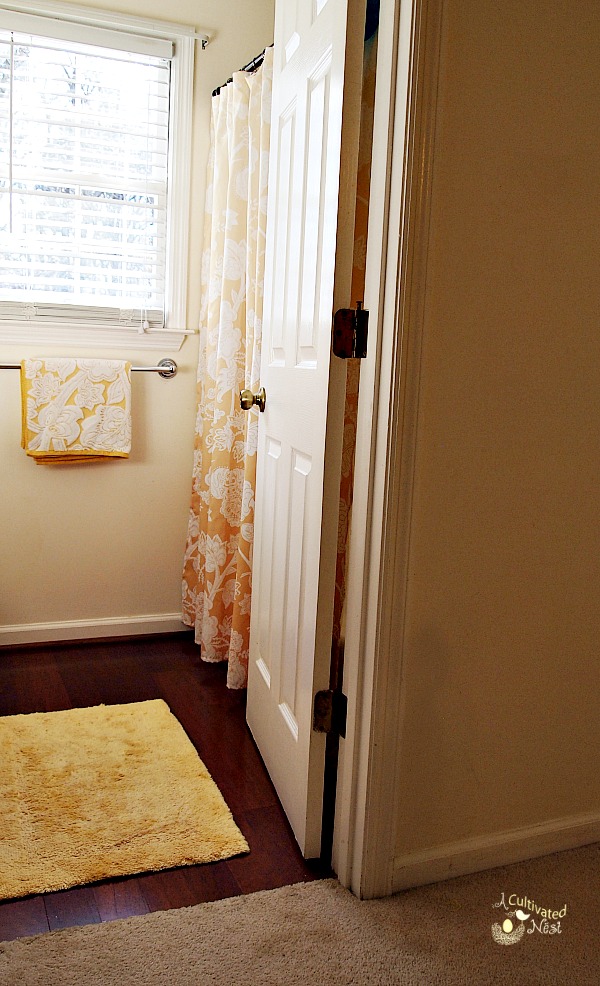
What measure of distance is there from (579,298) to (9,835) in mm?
1619

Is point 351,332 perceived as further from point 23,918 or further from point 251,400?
point 23,918

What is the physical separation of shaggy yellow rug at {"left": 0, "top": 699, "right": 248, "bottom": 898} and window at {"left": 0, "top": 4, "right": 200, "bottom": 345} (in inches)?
51.7

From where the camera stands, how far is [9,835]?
5.78 ft

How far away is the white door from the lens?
62.9 inches

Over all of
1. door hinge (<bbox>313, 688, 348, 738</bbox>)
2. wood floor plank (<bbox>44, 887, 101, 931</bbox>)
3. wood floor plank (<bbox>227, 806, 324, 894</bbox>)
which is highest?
door hinge (<bbox>313, 688, 348, 738</bbox>)

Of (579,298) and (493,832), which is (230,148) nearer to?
(579,298)

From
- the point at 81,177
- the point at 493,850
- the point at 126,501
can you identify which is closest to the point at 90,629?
the point at 126,501

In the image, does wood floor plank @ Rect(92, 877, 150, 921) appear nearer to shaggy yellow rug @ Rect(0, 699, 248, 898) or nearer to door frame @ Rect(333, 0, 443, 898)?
shaggy yellow rug @ Rect(0, 699, 248, 898)

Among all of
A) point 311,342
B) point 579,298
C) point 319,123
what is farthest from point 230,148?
point 579,298

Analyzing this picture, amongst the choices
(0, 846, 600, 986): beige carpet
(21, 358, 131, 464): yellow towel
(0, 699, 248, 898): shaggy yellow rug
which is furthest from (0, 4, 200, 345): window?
(0, 846, 600, 986): beige carpet

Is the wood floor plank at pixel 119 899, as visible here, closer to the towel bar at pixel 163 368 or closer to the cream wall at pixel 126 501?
the cream wall at pixel 126 501

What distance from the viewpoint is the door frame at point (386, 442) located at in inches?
55.4

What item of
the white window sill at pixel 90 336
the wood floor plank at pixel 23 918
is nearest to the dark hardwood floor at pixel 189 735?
the wood floor plank at pixel 23 918

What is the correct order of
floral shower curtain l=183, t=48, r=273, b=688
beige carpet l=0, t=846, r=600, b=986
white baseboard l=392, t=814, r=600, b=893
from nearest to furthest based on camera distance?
beige carpet l=0, t=846, r=600, b=986, white baseboard l=392, t=814, r=600, b=893, floral shower curtain l=183, t=48, r=273, b=688
